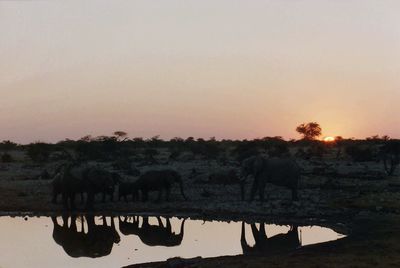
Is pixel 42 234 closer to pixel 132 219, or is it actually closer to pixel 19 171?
pixel 132 219

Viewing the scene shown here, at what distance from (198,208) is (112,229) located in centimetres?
419

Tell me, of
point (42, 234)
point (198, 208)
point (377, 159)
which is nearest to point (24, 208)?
point (42, 234)

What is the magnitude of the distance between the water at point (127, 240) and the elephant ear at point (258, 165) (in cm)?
479

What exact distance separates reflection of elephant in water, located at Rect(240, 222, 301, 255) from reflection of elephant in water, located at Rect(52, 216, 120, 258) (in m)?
4.22

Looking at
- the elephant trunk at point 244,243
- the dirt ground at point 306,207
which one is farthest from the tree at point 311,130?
the elephant trunk at point 244,243

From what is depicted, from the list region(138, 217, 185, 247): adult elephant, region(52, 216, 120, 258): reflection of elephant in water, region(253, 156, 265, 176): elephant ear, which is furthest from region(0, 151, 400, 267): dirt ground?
region(52, 216, 120, 258): reflection of elephant in water

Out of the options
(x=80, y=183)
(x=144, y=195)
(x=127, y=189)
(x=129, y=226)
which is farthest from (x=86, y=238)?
(x=144, y=195)

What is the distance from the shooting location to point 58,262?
51.5ft

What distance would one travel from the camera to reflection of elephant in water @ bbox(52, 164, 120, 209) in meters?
24.5

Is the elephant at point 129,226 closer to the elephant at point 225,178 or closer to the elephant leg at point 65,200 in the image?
the elephant leg at point 65,200

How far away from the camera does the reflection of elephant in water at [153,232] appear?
18.6m

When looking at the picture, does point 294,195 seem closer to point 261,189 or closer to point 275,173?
point 275,173

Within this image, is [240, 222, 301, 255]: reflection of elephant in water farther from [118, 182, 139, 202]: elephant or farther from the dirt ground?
[118, 182, 139, 202]: elephant

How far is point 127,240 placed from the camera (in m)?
18.9
